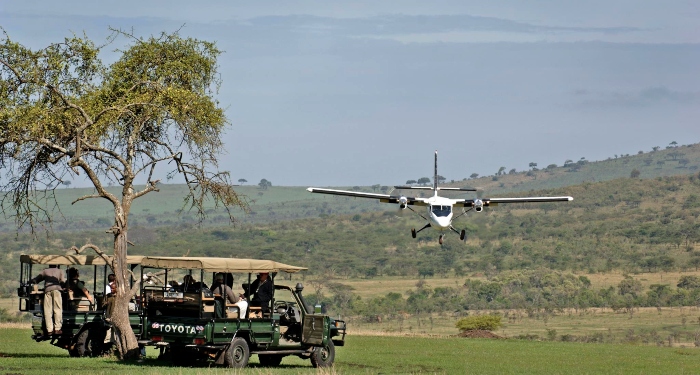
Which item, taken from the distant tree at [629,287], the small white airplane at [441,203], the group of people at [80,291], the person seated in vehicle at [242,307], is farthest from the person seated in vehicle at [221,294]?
the distant tree at [629,287]

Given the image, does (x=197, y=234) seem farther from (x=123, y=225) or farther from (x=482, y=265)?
(x=123, y=225)

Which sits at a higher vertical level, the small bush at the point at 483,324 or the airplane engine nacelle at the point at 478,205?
the airplane engine nacelle at the point at 478,205

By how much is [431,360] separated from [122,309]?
8481 mm

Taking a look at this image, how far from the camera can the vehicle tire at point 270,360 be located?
82.2 ft

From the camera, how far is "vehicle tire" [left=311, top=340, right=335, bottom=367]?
24.7m

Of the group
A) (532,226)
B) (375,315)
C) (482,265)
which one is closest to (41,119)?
(375,315)

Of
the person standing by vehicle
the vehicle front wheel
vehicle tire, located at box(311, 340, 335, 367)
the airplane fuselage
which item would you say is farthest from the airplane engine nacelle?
the person standing by vehicle

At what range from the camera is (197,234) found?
154500 millimetres

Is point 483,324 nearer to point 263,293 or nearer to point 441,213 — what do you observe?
point 441,213

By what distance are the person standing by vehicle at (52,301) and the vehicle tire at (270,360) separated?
476cm

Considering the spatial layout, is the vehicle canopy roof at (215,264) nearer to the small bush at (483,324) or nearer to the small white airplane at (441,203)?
the small white airplane at (441,203)

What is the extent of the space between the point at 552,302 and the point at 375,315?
2073cm

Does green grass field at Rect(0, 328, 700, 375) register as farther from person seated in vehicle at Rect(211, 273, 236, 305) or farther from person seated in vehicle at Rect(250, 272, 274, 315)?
person seated in vehicle at Rect(211, 273, 236, 305)

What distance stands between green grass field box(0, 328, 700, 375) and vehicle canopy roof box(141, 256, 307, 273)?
2.11 meters
